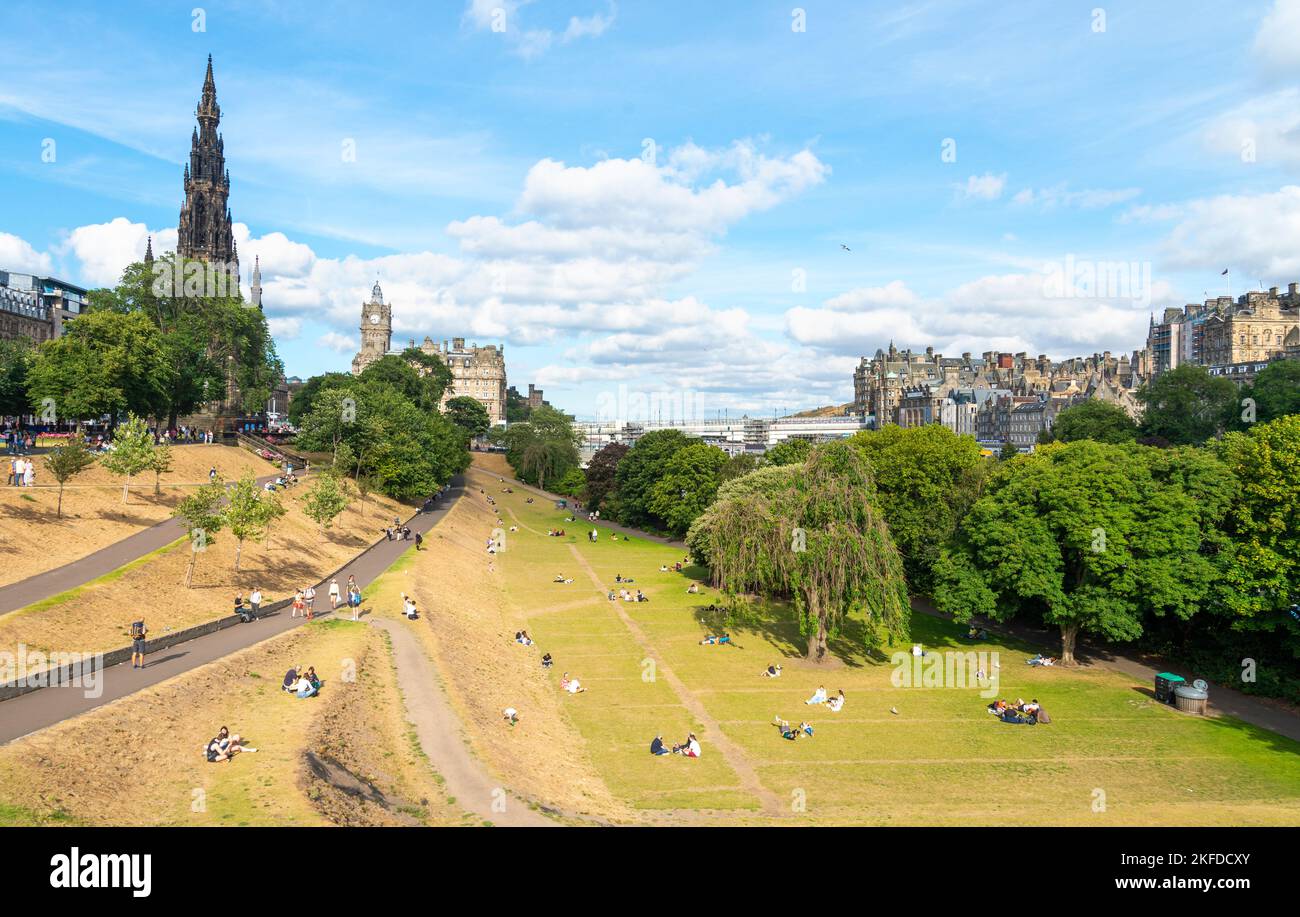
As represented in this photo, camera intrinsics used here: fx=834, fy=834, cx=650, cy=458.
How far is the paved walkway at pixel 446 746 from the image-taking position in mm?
22406

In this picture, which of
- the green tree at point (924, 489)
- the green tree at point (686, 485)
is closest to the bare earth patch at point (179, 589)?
the green tree at point (686, 485)

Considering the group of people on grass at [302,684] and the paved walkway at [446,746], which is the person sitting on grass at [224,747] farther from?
the paved walkway at [446,746]

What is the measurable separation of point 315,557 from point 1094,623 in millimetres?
46428

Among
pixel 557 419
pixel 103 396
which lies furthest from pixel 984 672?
pixel 557 419

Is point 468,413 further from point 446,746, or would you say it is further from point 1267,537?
point 1267,537

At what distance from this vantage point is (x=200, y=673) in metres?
29.8

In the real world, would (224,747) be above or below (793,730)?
above

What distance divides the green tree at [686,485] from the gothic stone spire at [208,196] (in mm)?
79284

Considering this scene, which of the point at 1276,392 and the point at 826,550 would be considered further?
the point at 1276,392

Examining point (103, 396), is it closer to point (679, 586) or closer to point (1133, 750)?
point (679, 586)

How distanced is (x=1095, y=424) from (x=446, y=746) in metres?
99.6

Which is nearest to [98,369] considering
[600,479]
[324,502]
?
[324,502]

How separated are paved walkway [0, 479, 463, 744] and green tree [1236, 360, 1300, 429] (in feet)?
315

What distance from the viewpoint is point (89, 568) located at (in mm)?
39250
